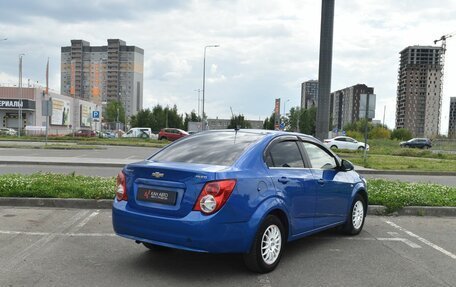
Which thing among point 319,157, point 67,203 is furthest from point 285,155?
point 67,203

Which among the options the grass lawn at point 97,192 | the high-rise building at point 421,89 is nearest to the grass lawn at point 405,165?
the grass lawn at point 97,192

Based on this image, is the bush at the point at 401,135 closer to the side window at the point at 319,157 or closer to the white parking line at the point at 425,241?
the white parking line at the point at 425,241

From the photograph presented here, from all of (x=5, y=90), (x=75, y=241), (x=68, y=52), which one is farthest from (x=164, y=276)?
(x=68, y=52)

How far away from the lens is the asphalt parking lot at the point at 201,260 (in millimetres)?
4801

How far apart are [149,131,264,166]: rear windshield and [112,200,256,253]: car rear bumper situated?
749 mm

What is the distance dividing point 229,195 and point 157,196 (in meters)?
0.79

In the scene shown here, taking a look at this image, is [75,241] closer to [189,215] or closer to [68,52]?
[189,215]

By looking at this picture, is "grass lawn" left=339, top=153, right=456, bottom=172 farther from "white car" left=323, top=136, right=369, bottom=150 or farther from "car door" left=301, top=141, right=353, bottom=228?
"white car" left=323, top=136, right=369, bottom=150

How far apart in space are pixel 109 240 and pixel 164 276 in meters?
1.76

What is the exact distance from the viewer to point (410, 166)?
2102 centimetres

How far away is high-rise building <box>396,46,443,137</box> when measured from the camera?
11443 cm

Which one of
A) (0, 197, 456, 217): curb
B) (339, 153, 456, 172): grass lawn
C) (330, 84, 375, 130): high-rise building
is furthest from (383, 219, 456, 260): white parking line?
(330, 84, 375, 130): high-rise building

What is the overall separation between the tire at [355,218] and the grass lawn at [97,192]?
1.94 meters

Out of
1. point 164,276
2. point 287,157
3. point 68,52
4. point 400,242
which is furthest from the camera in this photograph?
point 68,52
